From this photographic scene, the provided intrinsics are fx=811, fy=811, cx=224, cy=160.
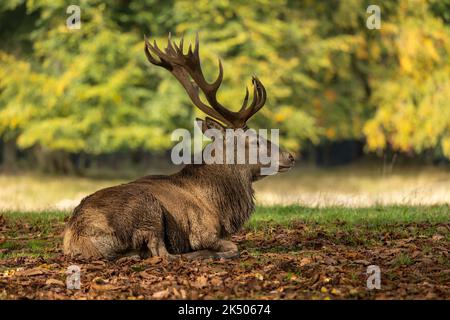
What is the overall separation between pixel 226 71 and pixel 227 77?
22cm

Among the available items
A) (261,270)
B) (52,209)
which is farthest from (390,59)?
(261,270)

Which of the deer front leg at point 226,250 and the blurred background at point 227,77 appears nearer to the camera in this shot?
the deer front leg at point 226,250

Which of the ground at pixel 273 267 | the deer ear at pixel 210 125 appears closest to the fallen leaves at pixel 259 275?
the ground at pixel 273 267

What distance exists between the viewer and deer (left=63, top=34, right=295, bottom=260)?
8.02 m

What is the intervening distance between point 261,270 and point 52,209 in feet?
22.7

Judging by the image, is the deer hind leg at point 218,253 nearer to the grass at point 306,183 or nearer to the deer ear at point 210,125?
the deer ear at point 210,125

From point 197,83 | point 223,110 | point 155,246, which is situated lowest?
point 155,246

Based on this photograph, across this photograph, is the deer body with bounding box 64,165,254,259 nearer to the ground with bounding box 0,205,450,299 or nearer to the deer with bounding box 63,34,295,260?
the deer with bounding box 63,34,295,260

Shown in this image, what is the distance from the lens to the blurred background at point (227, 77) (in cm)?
2461

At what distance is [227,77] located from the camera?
24.1m

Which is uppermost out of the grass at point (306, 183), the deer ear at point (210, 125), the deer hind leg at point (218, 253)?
the deer ear at point (210, 125)

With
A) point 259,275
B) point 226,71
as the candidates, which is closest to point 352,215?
point 259,275

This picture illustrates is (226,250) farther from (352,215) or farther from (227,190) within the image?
(352,215)

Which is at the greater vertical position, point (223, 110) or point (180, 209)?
point (223, 110)
